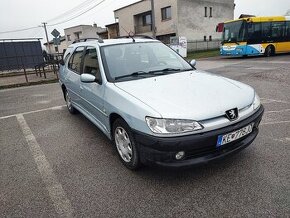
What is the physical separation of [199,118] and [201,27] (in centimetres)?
3420

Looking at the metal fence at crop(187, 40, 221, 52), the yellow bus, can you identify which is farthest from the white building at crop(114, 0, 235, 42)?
the yellow bus

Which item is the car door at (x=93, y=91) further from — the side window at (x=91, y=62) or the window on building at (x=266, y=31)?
the window on building at (x=266, y=31)

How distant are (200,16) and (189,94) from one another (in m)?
33.8

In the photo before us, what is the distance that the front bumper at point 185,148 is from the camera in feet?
8.50

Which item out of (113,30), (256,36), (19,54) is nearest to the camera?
(256,36)

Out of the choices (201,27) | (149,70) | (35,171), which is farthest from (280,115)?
(201,27)

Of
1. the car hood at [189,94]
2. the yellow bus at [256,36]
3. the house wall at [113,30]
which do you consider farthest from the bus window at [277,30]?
the house wall at [113,30]

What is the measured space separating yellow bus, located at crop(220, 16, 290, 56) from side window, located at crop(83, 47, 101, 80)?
15975 millimetres

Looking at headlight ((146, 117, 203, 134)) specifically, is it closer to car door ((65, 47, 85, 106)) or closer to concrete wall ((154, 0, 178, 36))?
car door ((65, 47, 85, 106))

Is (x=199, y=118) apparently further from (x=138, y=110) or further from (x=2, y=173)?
(x=2, y=173)

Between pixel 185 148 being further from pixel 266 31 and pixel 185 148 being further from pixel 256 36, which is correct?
pixel 266 31

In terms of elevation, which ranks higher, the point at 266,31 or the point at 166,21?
the point at 166,21

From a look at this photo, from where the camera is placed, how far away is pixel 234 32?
1822 centimetres

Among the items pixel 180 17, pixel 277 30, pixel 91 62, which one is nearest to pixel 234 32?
pixel 277 30
